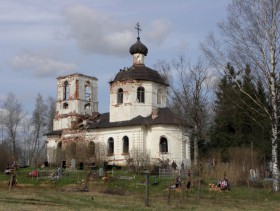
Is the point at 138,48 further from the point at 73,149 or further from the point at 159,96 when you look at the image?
the point at 73,149

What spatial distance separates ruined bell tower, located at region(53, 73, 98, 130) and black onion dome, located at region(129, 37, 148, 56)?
4943mm

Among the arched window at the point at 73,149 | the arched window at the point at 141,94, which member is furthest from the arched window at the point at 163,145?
the arched window at the point at 73,149

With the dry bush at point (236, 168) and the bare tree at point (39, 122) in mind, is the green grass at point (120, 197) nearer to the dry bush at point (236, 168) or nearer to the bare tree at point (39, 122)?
the dry bush at point (236, 168)

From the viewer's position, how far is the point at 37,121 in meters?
63.8

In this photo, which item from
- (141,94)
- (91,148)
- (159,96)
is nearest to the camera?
(91,148)

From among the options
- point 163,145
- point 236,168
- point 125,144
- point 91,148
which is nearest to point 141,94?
point 125,144

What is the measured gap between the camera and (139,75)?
42062 mm

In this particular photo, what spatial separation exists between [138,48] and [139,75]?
3586 mm

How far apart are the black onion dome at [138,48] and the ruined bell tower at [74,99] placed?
494 centimetres

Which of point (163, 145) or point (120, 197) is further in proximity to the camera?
point (163, 145)

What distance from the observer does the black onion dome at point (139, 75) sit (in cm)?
4200

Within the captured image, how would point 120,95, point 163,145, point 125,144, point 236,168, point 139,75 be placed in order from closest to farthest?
point 236,168 → point 163,145 → point 125,144 → point 139,75 → point 120,95

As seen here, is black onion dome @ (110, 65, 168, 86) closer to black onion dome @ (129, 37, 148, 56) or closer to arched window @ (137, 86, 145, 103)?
arched window @ (137, 86, 145, 103)

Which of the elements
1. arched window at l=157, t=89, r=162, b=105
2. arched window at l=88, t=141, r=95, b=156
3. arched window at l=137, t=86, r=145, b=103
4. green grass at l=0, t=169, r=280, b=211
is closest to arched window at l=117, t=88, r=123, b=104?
arched window at l=137, t=86, r=145, b=103
